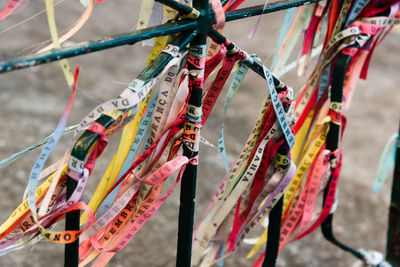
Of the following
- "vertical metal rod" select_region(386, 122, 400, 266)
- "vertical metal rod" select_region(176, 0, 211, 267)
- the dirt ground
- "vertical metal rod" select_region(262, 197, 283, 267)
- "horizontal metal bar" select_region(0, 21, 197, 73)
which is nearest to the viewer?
"horizontal metal bar" select_region(0, 21, 197, 73)

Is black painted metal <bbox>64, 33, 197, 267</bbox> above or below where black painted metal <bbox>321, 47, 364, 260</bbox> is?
below

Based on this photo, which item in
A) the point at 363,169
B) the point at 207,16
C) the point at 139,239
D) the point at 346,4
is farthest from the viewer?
the point at 363,169

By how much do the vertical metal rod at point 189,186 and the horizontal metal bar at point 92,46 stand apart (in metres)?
0.02

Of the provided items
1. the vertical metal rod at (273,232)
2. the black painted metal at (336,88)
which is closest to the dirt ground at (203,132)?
the black painted metal at (336,88)

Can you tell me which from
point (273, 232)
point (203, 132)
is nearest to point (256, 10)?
point (273, 232)

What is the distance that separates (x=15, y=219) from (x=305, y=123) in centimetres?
68

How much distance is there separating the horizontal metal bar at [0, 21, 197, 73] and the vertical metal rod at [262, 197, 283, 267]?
43 cm

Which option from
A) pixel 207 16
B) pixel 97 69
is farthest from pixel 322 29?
pixel 97 69

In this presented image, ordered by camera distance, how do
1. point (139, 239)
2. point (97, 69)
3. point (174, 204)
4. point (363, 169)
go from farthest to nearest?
point (97, 69) < point (363, 169) < point (174, 204) < point (139, 239)

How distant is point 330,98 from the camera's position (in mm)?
1076

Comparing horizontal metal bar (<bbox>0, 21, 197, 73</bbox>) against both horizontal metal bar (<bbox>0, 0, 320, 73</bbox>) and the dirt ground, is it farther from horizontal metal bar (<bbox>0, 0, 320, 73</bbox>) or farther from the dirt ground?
the dirt ground

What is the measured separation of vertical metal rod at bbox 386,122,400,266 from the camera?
1.42 meters

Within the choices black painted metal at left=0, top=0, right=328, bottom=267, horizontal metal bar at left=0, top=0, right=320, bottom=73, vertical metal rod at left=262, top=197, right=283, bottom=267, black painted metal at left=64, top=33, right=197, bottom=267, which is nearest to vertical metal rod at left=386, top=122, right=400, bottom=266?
vertical metal rod at left=262, top=197, right=283, bottom=267

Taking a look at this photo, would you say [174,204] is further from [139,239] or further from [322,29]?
[322,29]
